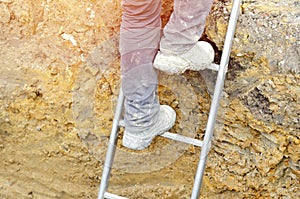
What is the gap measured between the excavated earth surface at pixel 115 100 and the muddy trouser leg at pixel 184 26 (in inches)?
8.1

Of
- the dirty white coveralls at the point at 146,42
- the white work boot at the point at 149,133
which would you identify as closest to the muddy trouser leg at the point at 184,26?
the dirty white coveralls at the point at 146,42

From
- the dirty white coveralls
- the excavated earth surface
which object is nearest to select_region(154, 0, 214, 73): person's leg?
the dirty white coveralls

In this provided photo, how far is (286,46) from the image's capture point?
8.25 ft

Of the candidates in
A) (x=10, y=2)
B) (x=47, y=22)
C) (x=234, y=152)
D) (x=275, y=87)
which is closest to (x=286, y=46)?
(x=275, y=87)

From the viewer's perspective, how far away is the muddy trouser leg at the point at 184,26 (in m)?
2.33

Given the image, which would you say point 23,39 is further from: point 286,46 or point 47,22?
point 286,46

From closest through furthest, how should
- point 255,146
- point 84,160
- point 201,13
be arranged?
1. point 201,13
2. point 255,146
3. point 84,160

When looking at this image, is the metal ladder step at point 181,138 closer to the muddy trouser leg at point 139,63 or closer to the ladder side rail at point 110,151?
the ladder side rail at point 110,151

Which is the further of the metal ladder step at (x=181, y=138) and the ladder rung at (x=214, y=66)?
the metal ladder step at (x=181, y=138)

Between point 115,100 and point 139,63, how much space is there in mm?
368

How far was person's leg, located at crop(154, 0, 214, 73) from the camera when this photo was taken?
2.34 metres

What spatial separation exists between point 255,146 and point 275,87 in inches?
11.9

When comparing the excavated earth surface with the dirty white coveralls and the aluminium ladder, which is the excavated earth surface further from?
the dirty white coveralls

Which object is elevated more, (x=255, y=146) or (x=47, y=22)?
(x=47, y=22)
